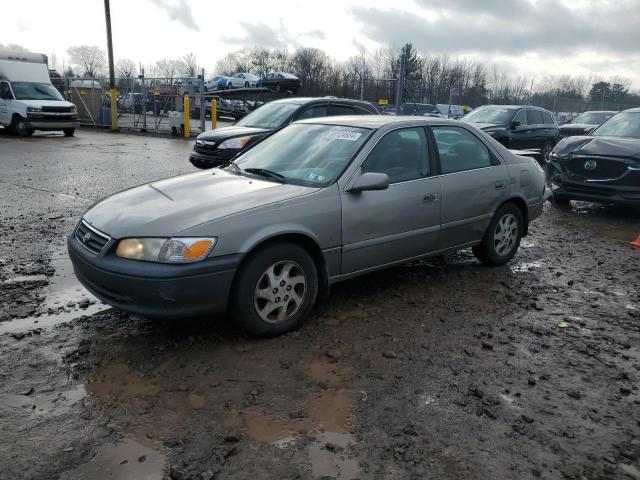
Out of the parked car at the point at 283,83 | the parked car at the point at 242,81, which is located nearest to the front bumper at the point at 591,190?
the parked car at the point at 283,83

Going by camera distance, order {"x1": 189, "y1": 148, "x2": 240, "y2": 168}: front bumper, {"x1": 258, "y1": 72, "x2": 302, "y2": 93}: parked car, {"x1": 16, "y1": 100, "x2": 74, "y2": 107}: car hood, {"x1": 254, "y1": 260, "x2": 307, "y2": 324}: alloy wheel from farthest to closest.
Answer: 1. {"x1": 258, "y1": 72, "x2": 302, "y2": 93}: parked car
2. {"x1": 16, "y1": 100, "x2": 74, "y2": 107}: car hood
3. {"x1": 189, "y1": 148, "x2": 240, "y2": 168}: front bumper
4. {"x1": 254, "y1": 260, "x2": 307, "y2": 324}: alloy wheel

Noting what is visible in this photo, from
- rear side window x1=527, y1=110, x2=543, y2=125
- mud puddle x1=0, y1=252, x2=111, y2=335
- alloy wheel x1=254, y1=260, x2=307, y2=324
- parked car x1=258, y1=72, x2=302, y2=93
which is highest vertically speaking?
parked car x1=258, y1=72, x2=302, y2=93

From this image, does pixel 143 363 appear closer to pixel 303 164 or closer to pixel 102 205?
pixel 102 205

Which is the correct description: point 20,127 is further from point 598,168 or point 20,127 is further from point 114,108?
point 598,168

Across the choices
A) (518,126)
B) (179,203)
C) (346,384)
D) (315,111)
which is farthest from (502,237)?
(518,126)

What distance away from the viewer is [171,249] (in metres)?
3.35

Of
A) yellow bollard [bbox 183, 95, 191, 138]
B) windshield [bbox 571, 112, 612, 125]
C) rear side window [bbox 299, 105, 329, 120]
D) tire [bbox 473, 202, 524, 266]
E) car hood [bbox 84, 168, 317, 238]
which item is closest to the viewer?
car hood [bbox 84, 168, 317, 238]

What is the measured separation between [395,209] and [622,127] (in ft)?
21.1

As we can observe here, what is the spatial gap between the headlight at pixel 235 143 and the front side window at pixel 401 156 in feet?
16.9

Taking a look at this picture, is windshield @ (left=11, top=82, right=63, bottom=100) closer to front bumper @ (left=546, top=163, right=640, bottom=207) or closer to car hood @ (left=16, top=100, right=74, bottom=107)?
car hood @ (left=16, top=100, right=74, bottom=107)

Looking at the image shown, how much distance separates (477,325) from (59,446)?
9.73 ft

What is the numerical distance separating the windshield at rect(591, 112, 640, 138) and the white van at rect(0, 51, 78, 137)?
57.5ft

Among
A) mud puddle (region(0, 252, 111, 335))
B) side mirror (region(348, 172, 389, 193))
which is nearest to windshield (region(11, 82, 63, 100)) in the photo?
mud puddle (region(0, 252, 111, 335))

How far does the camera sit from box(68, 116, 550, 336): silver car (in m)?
3.39
